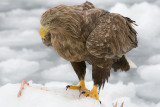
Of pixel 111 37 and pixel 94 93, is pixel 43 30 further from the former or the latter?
pixel 94 93

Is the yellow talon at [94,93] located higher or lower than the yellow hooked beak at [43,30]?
lower

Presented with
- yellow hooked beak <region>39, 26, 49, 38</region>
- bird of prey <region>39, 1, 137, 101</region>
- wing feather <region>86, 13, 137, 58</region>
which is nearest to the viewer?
yellow hooked beak <region>39, 26, 49, 38</region>

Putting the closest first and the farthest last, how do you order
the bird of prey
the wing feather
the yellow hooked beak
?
the yellow hooked beak
the bird of prey
the wing feather

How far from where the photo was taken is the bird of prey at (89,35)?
4715 mm

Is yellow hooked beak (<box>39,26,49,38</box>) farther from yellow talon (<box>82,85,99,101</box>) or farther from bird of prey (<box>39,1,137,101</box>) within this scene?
yellow talon (<box>82,85,99,101</box>)

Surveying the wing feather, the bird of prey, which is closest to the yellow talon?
the bird of prey

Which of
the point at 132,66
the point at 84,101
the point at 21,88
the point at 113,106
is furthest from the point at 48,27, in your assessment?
the point at 132,66

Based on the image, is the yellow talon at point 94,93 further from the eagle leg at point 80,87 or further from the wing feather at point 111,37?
the wing feather at point 111,37

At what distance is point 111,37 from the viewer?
17.2 ft

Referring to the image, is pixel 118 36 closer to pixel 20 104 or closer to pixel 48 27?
pixel 48 27

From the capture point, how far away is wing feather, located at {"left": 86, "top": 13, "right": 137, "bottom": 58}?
16.4 feet

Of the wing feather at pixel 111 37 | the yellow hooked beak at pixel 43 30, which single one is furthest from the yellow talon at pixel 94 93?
the yellow hooked beak at pixel 43 30

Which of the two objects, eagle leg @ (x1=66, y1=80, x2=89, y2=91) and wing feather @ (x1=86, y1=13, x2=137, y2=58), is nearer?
wing feather @ (x1=86, y1=13, x2=137, y2=58)

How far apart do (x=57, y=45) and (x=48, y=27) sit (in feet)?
2.04
